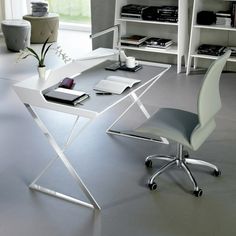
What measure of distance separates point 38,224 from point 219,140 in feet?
5.88

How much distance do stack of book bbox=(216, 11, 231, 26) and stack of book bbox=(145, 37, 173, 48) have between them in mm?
682

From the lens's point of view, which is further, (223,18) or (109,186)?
(223,18)

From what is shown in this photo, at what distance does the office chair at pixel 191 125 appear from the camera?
2682 mm

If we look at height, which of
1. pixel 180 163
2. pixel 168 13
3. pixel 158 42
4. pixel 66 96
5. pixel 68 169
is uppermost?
pixel 168 13

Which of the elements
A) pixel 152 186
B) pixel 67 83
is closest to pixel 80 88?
pixel 67 83

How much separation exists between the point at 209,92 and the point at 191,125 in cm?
30

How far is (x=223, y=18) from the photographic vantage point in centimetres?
519

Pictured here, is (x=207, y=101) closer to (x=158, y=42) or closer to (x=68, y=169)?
(x=68, y=169)

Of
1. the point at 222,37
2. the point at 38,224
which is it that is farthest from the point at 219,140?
the point at 222,37

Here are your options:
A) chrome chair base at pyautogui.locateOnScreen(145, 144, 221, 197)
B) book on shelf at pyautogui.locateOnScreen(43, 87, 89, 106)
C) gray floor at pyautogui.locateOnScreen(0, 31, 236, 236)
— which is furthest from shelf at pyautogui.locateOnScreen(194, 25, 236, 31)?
book on shelf at pyautogui.locateOnScreen(43, 87, 89, 106)

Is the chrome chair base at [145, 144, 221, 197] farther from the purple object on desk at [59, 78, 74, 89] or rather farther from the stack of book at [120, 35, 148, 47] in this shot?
the stack of book at [120, 35, 148, 47]

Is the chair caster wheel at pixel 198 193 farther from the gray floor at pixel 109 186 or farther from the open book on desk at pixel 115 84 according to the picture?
the open book on desk at pixel 115 84

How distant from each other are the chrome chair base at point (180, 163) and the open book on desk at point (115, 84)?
0.58 meters

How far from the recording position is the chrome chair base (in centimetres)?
296
